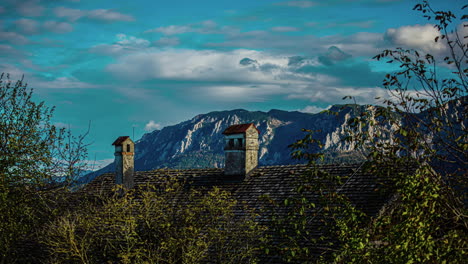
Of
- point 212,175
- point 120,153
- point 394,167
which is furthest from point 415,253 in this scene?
point 120,153

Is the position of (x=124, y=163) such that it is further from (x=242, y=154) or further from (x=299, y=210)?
(x=299, y=210)

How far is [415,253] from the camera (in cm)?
973

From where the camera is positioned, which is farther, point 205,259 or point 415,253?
point 205,259

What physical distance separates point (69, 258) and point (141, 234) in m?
2.34

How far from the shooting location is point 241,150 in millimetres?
23359

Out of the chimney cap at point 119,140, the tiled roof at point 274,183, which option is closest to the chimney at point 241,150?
the tiled roof at point 274,183

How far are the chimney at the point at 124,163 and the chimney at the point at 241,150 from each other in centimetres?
536

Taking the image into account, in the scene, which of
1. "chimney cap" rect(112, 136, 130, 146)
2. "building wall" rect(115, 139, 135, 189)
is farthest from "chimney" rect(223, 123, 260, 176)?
"chimney cap" rect(112, 136, 130, 146)

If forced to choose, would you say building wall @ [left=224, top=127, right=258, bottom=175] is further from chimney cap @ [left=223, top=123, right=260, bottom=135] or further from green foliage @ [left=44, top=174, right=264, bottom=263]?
green foliage @ [left=44, top=174, right=264, bottom=263]

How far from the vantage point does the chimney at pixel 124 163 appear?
1013 inches

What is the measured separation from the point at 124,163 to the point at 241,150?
6.24m

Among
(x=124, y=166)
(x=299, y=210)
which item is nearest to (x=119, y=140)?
(x=124, y=166)

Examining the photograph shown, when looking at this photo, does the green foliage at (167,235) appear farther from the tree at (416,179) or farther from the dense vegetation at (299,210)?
the tree at (416,179)

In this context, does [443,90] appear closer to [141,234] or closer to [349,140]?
[349,140]
